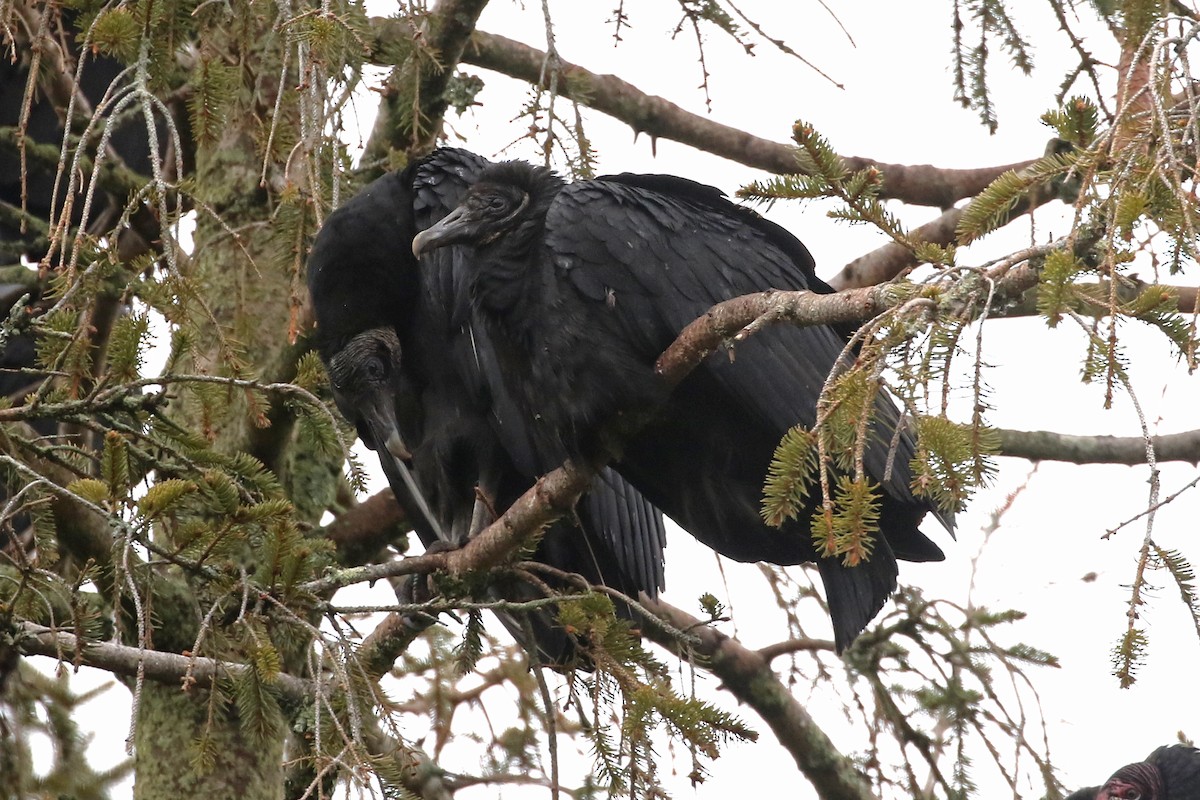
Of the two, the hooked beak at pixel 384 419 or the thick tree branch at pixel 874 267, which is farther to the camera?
the thick tree branch at pixel 874 267

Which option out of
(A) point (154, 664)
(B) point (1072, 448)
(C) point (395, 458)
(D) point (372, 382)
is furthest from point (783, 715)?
(A) point (154, 664)

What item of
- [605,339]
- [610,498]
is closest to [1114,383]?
[605,339]

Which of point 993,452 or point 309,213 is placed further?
point 309,213

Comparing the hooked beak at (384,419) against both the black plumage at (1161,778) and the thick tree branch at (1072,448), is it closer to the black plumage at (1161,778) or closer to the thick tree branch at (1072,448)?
the thick tree branch at (1072,448)

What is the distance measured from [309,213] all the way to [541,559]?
1256 mm

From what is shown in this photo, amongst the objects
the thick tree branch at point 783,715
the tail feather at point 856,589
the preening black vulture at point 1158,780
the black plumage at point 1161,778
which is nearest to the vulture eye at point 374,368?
the thick tree branch at point 783,715

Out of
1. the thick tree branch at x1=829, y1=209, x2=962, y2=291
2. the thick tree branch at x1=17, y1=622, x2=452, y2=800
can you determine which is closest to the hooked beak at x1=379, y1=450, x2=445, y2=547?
the thick tree branch at x1=17, y1=622, x2=452, y2=800

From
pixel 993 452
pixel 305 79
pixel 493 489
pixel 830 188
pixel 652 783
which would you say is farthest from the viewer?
pixel 493 489

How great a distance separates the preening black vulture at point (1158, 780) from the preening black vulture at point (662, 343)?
1.70 m

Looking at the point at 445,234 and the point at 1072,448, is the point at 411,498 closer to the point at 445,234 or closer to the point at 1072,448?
the point at 445,234

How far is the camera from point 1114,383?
5.28ft

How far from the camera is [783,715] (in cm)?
421

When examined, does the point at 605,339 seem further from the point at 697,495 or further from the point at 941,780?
the point at 941,780

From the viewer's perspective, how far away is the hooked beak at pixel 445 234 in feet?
10.6
